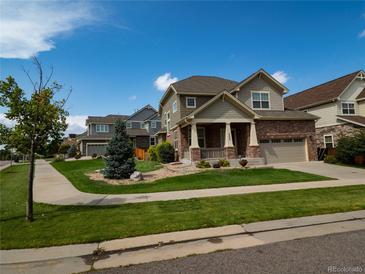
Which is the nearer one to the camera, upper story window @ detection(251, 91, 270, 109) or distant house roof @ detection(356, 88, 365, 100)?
upper story window @ detection(251, 91, 270, 109)

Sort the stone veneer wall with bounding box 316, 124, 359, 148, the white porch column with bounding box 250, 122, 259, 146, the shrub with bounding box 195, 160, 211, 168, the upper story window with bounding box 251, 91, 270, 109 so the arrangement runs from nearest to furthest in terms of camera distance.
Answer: the shrub with bounding box 195, 160, 211, 168 < the white porch column with bounding box 250, 122, 259, 146 < the upper story window with bounding box 251, 91, 270, 109 < the stone veneer wall with bounding box 316, 124, 359, 148

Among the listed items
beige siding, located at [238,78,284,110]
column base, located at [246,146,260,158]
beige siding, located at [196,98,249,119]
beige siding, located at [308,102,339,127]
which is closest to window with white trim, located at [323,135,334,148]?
beige siding, located at [308,102,339,127]

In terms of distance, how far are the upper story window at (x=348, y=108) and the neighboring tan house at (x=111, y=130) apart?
89.1 ft

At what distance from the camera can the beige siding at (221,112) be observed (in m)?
19.9

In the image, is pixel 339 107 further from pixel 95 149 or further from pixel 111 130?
pixel 95 149

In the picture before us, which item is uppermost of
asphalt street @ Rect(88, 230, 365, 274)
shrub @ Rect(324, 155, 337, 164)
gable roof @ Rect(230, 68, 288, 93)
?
gable roof @ Rect(230, 68, 288, 93)

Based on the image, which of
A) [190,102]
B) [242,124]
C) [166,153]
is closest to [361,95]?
[242,124]

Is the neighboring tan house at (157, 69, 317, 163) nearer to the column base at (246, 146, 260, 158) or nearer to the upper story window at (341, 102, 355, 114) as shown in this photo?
the column base at (246, 146, 260, 158)

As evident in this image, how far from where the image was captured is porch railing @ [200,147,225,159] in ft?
66.9

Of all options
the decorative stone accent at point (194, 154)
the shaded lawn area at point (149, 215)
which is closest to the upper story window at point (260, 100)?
the decorative stone accent at point (194, 154)

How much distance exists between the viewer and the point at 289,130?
22.1m

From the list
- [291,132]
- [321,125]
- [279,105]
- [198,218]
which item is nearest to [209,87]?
[279,105]

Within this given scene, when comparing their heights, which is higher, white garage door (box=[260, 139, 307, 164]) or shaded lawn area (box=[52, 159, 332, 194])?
white garage door (box=[260, 139, 307, 164])

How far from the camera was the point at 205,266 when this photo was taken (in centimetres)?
434
